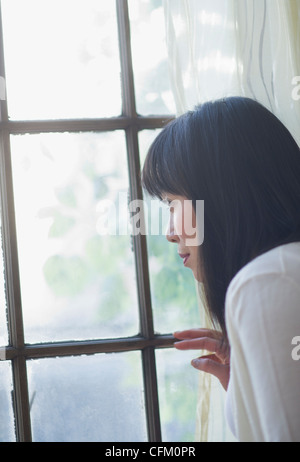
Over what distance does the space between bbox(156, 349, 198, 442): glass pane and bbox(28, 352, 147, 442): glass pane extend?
66 mm

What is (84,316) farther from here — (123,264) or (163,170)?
(163,170)

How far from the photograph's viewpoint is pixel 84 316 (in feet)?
5.74

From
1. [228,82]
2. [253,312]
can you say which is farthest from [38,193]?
[253,312]

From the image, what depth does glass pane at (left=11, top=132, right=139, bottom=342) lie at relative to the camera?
171 cm

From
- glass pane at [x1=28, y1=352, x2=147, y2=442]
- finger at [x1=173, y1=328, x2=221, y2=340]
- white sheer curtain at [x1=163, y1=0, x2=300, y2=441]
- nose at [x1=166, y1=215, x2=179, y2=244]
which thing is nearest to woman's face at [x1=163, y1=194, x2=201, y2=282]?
nose at [x1=166, y1=215, x2=179, y2=244]

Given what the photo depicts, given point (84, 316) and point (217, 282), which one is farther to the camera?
point (84, 316)

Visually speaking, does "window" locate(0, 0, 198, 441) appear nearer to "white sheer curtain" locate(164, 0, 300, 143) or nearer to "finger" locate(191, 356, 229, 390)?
"white sheer curtain" locate(164, 0, 300, 143)

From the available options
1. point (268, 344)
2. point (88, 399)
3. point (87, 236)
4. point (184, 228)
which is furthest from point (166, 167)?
point (88, 399)

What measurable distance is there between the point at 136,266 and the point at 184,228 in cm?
58

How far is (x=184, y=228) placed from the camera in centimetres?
121

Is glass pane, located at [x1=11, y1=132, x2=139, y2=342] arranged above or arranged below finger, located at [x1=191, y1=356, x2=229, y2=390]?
above

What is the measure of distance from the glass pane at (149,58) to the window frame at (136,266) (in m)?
0.03

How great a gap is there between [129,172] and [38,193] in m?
0.28

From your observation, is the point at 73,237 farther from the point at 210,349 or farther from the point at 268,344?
the point at 268,344
